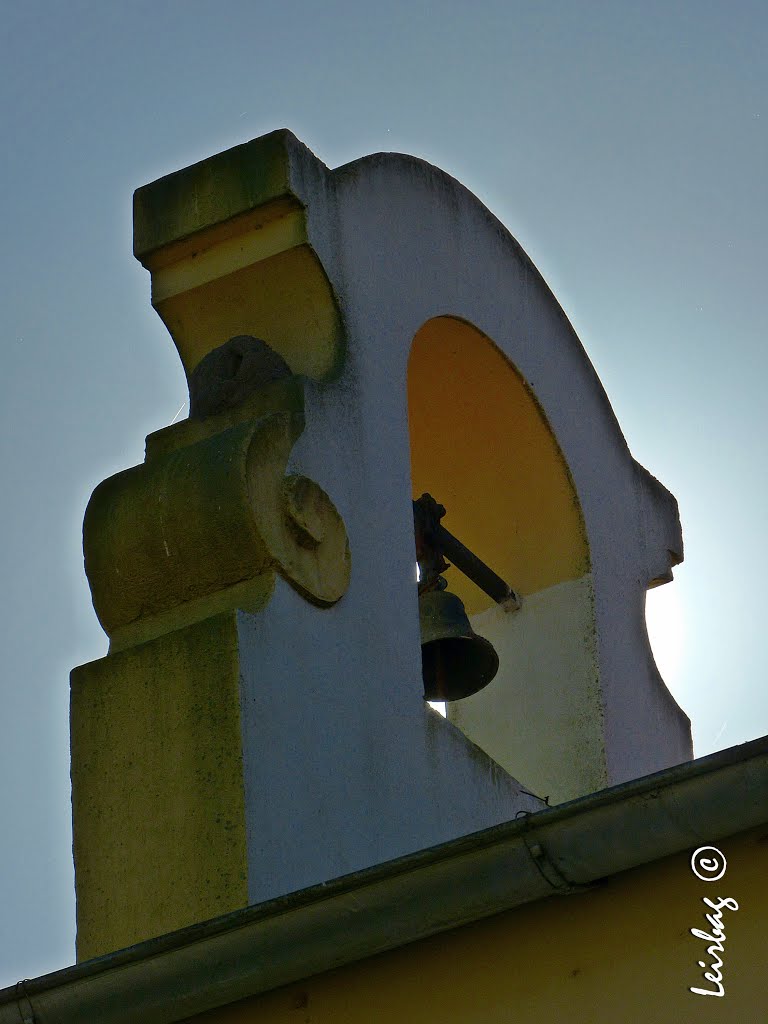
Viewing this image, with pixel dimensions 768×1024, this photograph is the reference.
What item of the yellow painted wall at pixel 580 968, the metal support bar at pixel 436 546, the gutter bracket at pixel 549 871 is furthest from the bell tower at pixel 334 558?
the gutter bracket at pixel 549 871

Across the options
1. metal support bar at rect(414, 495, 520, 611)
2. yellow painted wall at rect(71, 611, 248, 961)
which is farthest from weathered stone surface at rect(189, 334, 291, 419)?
metal support bar at rect(414, 495, 520, 611)

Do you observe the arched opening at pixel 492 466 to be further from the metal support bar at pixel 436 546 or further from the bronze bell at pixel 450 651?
the bronze bell at pixel 450 651

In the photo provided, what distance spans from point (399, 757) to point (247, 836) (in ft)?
2.39

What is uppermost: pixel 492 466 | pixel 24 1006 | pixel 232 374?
pixel 492 466

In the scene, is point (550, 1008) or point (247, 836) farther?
point (247, 836)

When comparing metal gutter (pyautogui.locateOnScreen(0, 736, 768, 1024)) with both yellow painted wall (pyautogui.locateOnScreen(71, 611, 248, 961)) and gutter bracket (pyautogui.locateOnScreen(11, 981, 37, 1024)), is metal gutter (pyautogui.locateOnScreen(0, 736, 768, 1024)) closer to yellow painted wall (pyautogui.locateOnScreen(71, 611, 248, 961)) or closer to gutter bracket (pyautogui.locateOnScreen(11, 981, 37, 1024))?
gutter bracket (pyautogui.locateOnScreen(11, 981, 37, 1024))

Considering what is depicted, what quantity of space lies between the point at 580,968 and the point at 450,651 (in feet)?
8.23

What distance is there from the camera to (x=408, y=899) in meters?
3.85

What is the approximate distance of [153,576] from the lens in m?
5.03

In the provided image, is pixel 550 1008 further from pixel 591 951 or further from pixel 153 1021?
pixel 153 1021

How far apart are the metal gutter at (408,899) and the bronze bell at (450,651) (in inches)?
89.9

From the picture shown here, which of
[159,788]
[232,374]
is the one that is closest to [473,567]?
[232,374]

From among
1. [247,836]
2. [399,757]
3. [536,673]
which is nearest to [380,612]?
[399,757]

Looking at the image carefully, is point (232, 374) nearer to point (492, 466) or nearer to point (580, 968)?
point (492, 466)
